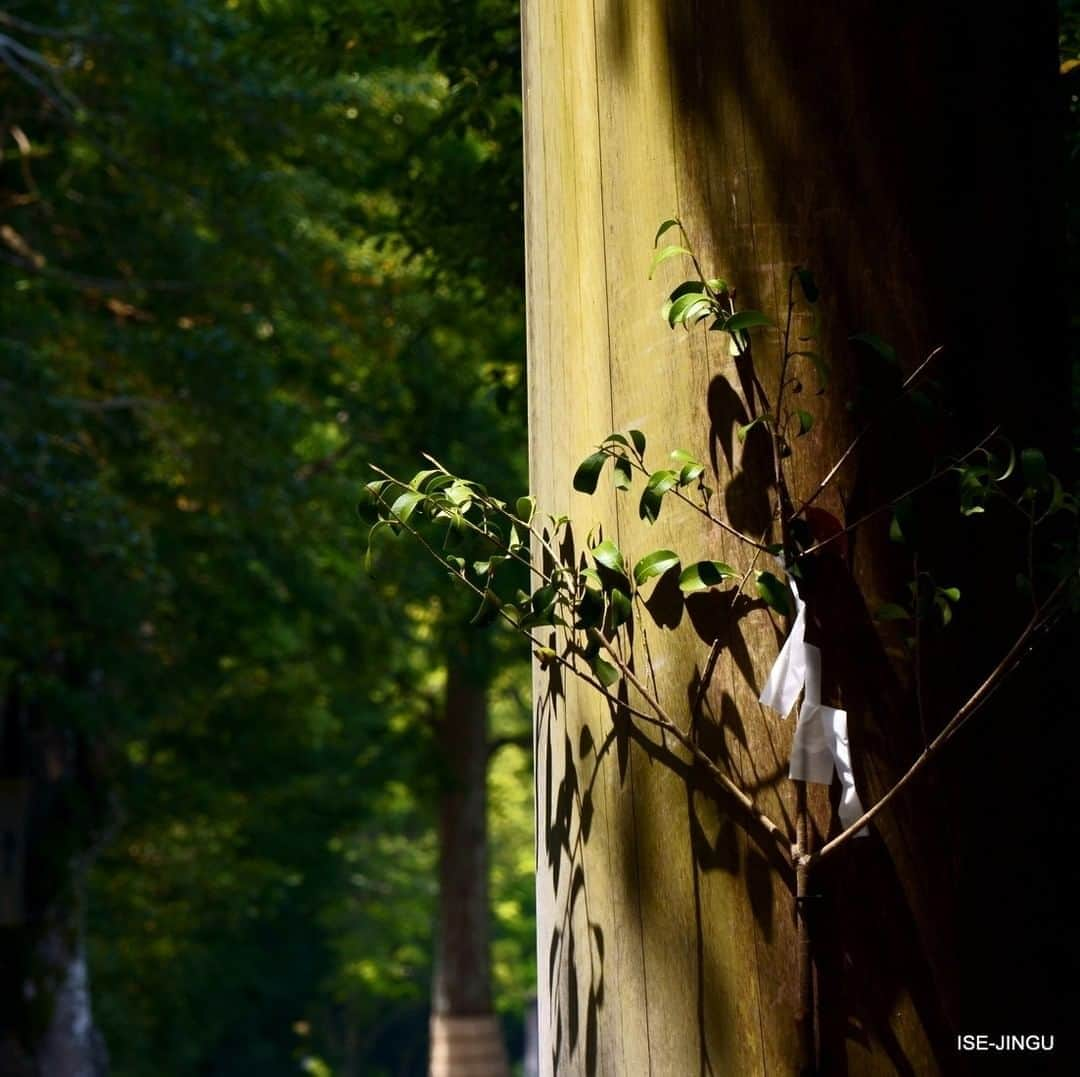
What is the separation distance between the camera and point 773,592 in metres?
1.92

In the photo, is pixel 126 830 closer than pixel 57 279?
No

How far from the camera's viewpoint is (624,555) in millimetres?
2156

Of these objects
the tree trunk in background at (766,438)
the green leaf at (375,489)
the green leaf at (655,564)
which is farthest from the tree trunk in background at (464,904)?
the green leaf at (655,564)

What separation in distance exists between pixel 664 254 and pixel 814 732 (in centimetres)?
64

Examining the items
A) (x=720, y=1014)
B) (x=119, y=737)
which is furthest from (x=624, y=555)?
(x=119, y=737)

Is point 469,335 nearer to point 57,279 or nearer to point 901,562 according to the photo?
point 57,279

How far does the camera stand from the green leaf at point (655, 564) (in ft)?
6.59

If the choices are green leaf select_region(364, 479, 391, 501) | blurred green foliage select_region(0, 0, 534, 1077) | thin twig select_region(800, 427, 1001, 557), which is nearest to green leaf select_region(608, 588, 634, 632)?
thin twig select_region(800, 427, 1001, 557)

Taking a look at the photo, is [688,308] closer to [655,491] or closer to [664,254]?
[664,254]

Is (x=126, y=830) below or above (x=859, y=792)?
above

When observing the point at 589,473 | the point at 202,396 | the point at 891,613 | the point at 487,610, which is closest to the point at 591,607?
the point at 589,473

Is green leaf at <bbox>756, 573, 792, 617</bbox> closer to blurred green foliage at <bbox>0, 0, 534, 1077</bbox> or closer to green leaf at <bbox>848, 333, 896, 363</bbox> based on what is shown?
green leaf at <bbox>848, 333, 896, 363</bbox>

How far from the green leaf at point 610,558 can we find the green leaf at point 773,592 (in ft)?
0.70

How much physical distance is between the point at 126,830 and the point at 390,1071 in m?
27.0
